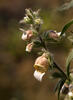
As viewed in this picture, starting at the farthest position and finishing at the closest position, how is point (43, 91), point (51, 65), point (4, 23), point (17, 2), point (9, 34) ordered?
point (17, 2)
point (4, 23)
point (9, 34)
point (43, 91)
point (51, 65)

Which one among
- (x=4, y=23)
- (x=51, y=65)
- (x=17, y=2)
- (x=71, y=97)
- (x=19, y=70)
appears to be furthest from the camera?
(x=17, y=2)

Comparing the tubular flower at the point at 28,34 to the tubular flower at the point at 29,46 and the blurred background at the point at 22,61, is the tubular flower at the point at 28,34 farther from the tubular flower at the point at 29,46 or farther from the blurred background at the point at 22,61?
the blurred background at the point at 22,61

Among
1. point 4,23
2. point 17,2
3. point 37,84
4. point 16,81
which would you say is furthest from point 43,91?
point 17,2

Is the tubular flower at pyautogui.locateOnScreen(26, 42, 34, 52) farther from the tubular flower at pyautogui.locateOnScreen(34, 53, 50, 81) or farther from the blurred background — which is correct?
the blurred background

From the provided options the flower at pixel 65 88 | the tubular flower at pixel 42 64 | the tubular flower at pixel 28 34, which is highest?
the tubular flower at pixel 28 34

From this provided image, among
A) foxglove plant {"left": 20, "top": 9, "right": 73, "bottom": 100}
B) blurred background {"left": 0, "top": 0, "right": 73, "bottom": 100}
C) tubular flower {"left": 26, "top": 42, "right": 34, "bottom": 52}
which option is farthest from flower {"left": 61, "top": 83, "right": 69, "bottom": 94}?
blurred background {"left": 0, "top": 0, "right": 73, "bottom": 100}

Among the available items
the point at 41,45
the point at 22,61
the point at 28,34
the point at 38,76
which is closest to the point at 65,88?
the point at 38,76

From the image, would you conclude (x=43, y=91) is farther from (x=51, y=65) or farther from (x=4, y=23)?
(x=51, y=65)

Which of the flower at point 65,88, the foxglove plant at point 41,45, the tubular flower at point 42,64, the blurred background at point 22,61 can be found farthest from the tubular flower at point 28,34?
the blurred background at point 22,61
